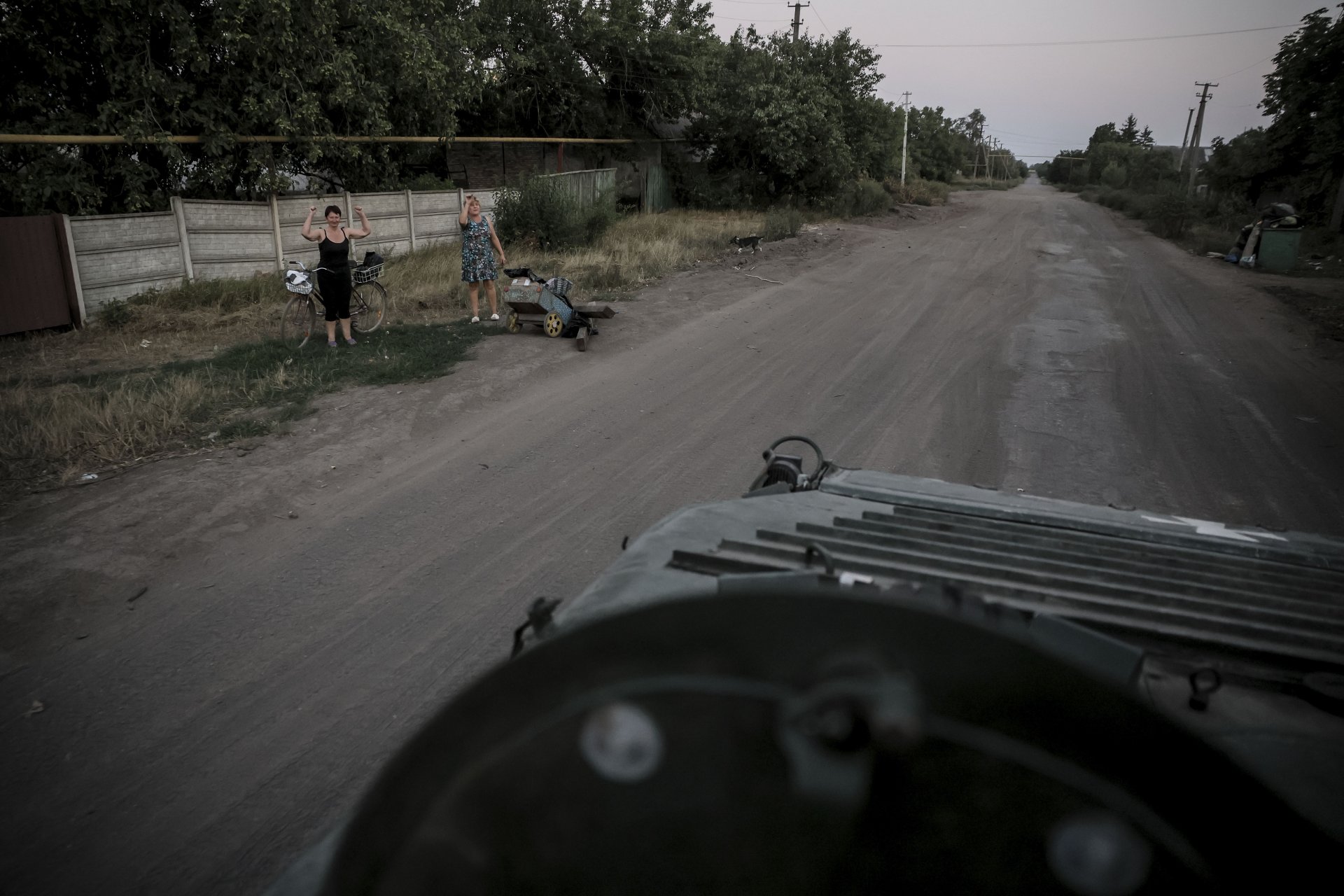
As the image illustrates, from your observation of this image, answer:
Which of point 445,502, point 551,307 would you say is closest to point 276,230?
point 551,307

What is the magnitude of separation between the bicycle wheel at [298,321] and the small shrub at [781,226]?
45.0 ft

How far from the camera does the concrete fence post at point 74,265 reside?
1098 cm

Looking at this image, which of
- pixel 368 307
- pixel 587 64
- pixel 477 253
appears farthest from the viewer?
pixel 587 64

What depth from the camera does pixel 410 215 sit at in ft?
55.1

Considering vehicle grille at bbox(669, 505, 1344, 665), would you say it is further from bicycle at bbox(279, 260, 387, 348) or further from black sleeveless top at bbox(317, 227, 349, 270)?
bicycle at bbox(279, 260, 387, 348)

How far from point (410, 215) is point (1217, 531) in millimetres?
16196

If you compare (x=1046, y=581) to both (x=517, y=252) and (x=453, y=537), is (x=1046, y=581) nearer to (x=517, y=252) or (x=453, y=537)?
(x=453, y=537)

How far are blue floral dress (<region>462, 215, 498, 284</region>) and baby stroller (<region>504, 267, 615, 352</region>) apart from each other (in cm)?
83

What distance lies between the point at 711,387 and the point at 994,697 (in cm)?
807

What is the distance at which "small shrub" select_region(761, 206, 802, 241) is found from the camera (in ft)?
73.2

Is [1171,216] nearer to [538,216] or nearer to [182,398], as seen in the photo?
[538,216]

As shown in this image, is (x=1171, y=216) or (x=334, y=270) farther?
(x=1171, y=216)

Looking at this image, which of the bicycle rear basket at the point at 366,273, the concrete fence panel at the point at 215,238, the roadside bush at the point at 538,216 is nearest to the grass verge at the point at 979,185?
the roadside bush at the point at 538,216

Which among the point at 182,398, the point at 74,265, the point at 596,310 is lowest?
the point at 182,398
